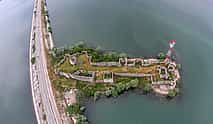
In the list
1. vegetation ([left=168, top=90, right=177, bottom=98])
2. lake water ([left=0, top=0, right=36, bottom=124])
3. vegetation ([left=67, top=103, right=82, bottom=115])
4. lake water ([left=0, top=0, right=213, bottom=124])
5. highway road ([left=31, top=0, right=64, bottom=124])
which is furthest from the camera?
lake water ([left=0, top=0, right=36, bottom=124])

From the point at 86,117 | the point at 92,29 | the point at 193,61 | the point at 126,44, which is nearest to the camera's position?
the point at 86,117

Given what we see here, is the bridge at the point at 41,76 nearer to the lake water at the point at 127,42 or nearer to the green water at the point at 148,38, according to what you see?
the lake water at the point at 127,42

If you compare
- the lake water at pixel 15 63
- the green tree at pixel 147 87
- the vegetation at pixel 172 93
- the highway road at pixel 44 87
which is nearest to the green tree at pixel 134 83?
the green tree at pixel 147 87

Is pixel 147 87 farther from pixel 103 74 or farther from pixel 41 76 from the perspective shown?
pixel 41 76

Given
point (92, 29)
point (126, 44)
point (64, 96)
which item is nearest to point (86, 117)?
point (64, 96)

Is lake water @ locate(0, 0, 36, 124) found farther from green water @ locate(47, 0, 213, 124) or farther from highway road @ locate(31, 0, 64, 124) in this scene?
green water @ locate(47, 0, 213, 124)

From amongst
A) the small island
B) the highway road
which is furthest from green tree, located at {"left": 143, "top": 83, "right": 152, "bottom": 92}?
the highway road

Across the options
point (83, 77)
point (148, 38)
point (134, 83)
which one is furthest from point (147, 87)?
point (148, 38)

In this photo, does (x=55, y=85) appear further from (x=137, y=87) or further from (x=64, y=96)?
(x=137, y=87)
